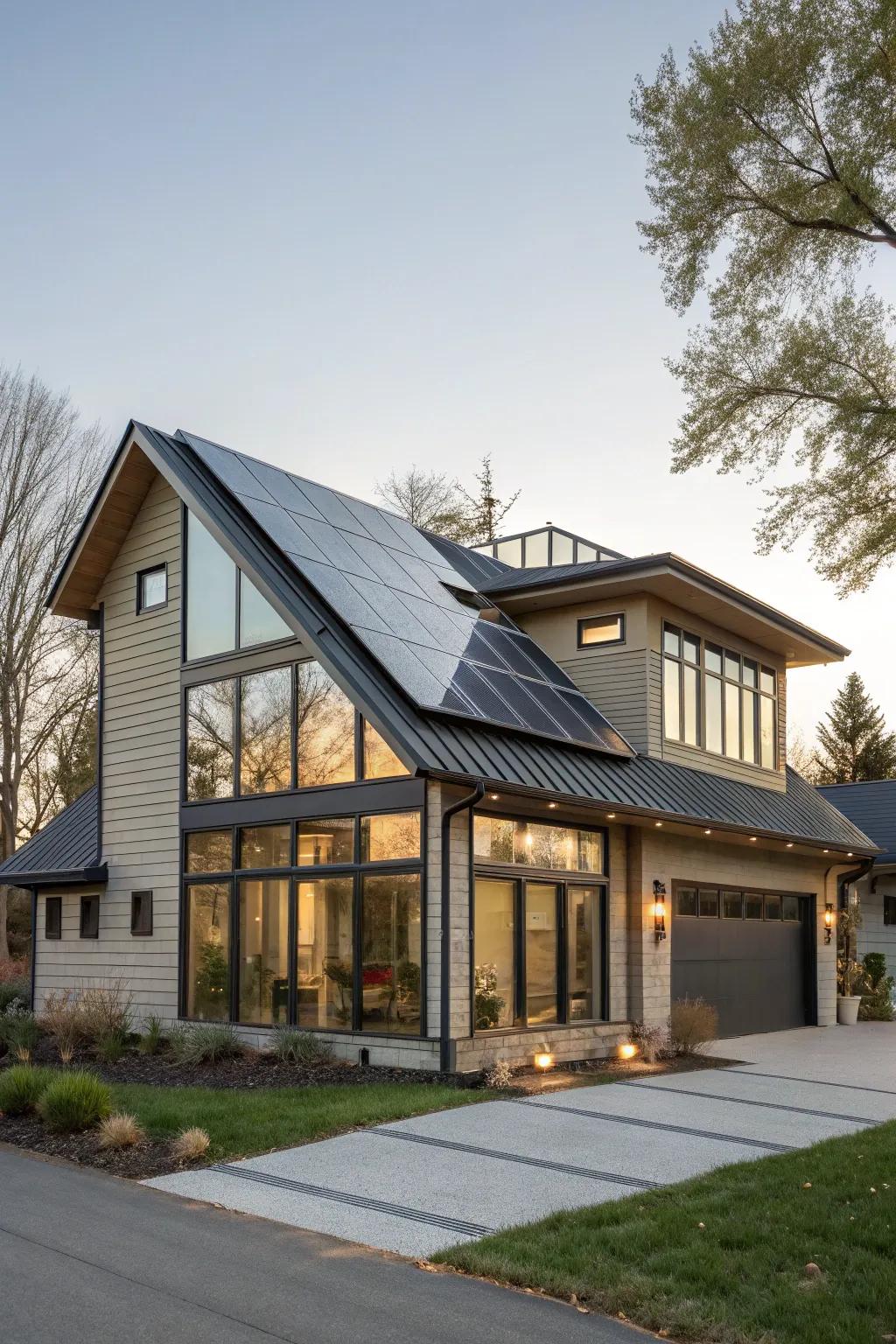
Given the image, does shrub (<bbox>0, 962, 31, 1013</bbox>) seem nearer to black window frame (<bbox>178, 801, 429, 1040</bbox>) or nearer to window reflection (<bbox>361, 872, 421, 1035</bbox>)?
black window frame (<bbox>178, 801, 429, 1040</bbox>)

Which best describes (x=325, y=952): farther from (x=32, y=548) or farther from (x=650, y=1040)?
(x=32, y=548)

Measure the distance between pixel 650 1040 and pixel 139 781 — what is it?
767 cm

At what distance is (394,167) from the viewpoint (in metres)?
14.6

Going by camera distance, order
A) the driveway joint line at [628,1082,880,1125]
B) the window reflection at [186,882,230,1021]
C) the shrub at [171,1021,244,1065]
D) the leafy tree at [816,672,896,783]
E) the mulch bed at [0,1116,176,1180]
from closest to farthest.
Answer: the mulch bed at [0,1116,176,1180], the driveway joint line at [628,1082,880,1125], the shrub at [171,1021,244,1065], the window reflection at [186,882,230,1021], the leafy tree at [816,672,896,783]

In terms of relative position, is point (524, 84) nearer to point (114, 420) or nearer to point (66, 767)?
point (114, 420)

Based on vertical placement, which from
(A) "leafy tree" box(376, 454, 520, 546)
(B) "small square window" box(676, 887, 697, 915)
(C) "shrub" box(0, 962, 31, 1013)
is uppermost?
(A) "leafy tree" box(376, 454, 520, 546)

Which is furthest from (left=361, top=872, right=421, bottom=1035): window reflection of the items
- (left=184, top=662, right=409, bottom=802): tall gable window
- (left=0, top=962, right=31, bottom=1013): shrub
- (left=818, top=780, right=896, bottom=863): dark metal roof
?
(left=818, top=780, right=896, bottom=863): dark metal roof

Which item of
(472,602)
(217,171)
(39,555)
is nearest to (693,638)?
(472,602)

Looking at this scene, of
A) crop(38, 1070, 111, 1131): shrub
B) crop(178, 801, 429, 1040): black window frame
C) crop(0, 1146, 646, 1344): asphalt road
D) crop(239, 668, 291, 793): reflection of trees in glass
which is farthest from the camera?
crop(239, 668, 291, 793): reflection of trees in glass

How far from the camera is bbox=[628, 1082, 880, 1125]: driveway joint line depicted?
1087 centimetres

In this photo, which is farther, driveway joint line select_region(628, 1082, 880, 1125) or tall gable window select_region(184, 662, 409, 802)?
tall gable window select_region(184, 662, 409, 802)

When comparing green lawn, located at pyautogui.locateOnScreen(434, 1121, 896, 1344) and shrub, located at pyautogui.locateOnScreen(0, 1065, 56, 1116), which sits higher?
green lawn, located at pyautogui.locateOnScreen(434, 1121, 896, 1344)

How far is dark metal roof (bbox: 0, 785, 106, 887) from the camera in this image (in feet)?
54.7

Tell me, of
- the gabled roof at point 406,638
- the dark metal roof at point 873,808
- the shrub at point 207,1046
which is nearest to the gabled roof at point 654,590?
the gabled roof at point 406,638
